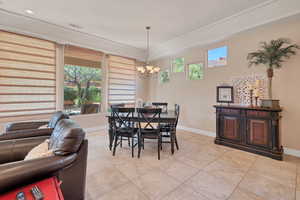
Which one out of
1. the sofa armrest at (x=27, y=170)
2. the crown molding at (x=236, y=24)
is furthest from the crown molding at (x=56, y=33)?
the sofa armrest at (x=27, y=170)

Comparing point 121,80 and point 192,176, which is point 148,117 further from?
point 121,80

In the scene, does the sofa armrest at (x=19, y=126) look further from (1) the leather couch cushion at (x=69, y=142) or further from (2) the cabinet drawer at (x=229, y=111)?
(2) the cabinet drawer at (x=229, y=111)

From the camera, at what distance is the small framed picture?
357cm

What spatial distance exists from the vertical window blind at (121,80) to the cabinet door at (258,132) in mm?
4111

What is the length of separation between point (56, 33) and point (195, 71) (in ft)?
14.3

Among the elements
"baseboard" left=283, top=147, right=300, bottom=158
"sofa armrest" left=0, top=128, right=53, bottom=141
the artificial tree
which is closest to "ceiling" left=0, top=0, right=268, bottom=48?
the artificial tree

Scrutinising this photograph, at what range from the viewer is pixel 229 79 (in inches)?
147

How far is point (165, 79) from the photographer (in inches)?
219

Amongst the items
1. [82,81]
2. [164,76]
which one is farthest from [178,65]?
[82,81]

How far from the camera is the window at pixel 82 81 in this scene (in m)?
4.24

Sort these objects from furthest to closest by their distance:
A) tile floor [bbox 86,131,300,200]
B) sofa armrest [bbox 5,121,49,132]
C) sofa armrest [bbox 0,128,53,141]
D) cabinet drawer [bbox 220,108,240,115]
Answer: cabinet drawer [bbox 220,108,240,115], sofa armrest [bbox 5,121,49,132], sofa armrest [bbox 0,128,53,141], tile floor [bbox 86,131,300,200]

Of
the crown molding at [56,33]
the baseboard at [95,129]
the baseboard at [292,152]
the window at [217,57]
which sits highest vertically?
the crown molding at [56,33]

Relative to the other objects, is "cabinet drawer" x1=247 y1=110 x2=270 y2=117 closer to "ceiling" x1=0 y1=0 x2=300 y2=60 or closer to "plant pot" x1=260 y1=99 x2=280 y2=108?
"plant pot" x1=260 y1=99 x2=280 y2=108

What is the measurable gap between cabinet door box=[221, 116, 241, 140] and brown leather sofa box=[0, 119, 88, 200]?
10.4 feet
